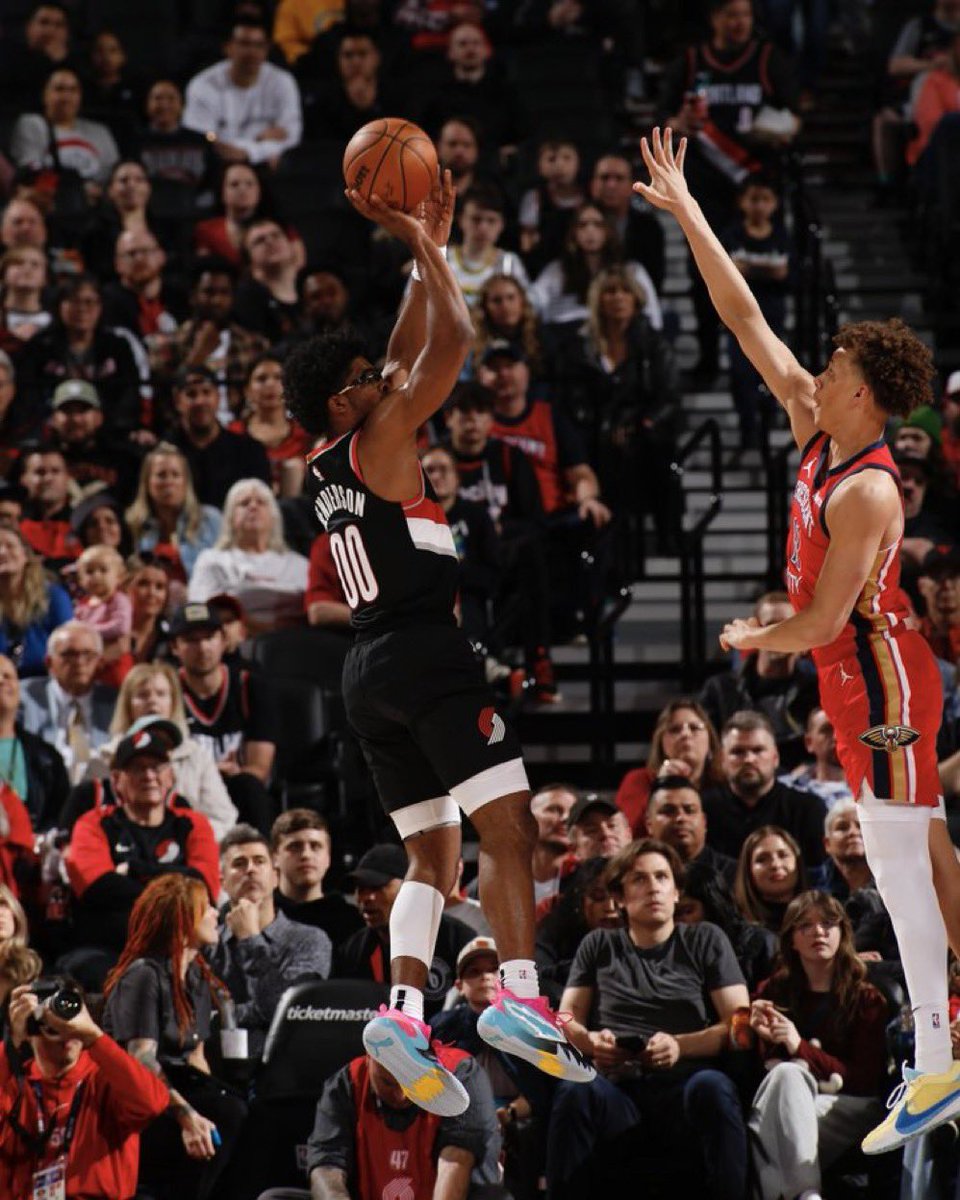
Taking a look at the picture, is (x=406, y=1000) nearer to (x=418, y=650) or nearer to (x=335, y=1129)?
(x=418, y=650)

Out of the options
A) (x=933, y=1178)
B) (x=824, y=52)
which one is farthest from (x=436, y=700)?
(x=824, y=52)

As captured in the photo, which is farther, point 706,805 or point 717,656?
point 717,656

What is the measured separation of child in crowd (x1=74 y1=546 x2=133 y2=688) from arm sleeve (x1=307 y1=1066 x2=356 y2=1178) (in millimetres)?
3436

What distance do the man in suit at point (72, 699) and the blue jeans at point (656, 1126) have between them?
3404 mm

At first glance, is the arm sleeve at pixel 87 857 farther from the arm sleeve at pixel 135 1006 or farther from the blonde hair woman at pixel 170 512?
the blonde hair woman at pixel 170 512

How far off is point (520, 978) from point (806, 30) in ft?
40.0

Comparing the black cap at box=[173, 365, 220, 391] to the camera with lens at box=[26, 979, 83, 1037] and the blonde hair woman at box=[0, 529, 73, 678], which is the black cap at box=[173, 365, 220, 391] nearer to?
the blonde hair woman at box=[0, 529, 73, 678]

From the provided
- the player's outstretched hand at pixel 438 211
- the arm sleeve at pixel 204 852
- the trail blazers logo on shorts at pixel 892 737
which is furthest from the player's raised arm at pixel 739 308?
the arm sleeve at pixel 204 852

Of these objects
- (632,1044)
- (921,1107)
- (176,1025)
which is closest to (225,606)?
(176,1025)

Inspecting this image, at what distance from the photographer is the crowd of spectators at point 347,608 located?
846 cm

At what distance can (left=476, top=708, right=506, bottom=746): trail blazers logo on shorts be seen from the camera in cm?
636

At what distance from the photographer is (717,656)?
12.2m

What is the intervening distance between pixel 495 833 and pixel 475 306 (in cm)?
727

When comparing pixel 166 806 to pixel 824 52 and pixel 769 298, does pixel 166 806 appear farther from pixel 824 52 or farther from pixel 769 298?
pixel 824 52
